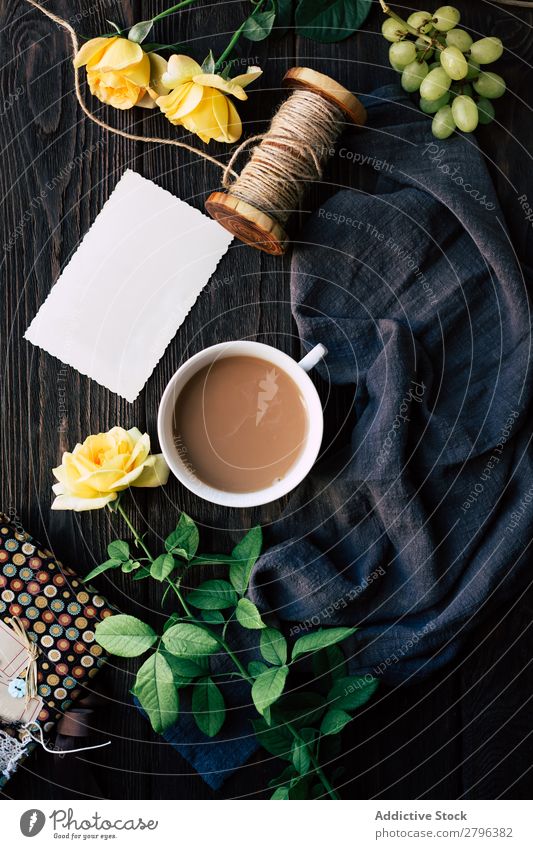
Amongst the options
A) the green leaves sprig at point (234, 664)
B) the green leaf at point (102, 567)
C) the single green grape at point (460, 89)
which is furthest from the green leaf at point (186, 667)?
the single green grape at point (460, 89)

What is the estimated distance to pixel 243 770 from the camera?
0.79m

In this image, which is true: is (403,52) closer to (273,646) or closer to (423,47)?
(423,47)

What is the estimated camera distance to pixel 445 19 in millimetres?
763

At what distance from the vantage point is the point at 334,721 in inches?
29.2

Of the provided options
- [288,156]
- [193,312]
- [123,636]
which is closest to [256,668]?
[123,636]

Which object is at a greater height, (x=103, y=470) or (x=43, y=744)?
(x=103, y=470)

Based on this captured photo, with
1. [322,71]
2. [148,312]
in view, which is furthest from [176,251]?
[322,71]

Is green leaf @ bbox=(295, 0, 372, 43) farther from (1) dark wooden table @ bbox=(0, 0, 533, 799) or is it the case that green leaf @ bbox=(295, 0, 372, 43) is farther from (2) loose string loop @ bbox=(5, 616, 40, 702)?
(2) loose string loop @ bbox=(5, 616, 40, 702)

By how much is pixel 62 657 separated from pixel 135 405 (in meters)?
0.26
